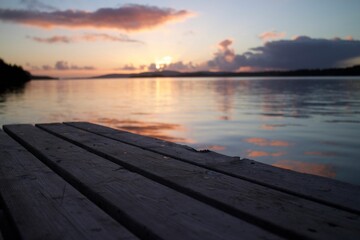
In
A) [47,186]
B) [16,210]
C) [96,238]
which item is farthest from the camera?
[47,186]

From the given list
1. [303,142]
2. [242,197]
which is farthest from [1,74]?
[242,197]

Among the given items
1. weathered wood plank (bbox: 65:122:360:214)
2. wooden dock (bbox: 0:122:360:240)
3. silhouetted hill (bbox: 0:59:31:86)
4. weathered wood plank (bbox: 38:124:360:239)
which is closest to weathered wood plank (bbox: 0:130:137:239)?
wooden dock (bbox: 0:122:360:240)

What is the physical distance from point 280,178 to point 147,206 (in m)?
0.97

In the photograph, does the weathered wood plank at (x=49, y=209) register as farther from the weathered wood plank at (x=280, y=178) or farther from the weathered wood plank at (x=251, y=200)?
the weathered wood plank at (x=280, y=178)

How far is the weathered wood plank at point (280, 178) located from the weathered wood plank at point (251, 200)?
0.10 metres

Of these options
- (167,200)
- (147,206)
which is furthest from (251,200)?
(147,206)

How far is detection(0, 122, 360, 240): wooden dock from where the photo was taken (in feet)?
4.58

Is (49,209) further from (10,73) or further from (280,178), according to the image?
(10,73)

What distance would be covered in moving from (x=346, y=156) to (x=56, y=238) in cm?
717

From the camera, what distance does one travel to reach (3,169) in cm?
239

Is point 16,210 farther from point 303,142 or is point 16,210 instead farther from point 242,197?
point 303,142

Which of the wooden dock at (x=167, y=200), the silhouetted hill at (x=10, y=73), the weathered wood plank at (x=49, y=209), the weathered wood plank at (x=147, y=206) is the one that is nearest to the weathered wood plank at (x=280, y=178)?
the wooden dock at (x=167, y=200)

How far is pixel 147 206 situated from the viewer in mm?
1640

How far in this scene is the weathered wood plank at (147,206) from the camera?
54.0 inches
